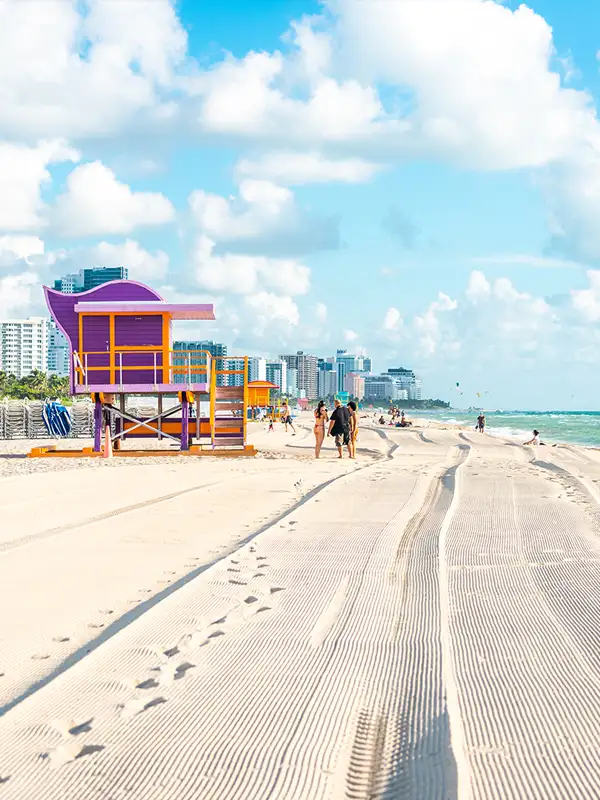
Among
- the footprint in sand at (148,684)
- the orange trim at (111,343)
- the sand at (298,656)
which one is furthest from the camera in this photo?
the orange trim at (111,343)

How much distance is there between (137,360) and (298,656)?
19.4 meters

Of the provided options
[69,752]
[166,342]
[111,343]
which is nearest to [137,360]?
[111,343]

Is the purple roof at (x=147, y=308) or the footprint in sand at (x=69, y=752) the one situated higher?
the purple roof at (x=147, y=308)

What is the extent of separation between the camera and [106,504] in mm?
11250

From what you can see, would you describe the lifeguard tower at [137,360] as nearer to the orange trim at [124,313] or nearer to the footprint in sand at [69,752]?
the orange trim at [124,313]

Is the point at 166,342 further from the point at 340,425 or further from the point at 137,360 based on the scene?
the point at 340,425

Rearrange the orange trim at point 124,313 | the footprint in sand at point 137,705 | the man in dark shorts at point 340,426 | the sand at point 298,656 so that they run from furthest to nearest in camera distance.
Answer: the orange trim at point 124,313, the man in dark shorts at point 340,426, the footprint in sand at point 137,705, the sand at point 298,656

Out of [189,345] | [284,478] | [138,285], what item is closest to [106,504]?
[284,478]

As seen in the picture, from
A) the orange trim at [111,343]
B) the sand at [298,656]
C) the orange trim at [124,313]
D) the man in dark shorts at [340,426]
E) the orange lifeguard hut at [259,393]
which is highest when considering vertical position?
the orange trim at [124,313]

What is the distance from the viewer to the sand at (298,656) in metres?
3.04

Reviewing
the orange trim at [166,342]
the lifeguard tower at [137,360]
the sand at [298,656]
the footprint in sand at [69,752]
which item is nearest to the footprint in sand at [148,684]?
the sand at [298,656]

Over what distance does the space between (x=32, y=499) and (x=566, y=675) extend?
29.8 ft

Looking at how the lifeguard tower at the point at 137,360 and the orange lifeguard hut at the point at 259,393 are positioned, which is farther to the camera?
the orange lifeguard hut at the point at 259,393

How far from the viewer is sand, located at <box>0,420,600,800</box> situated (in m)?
3.04
